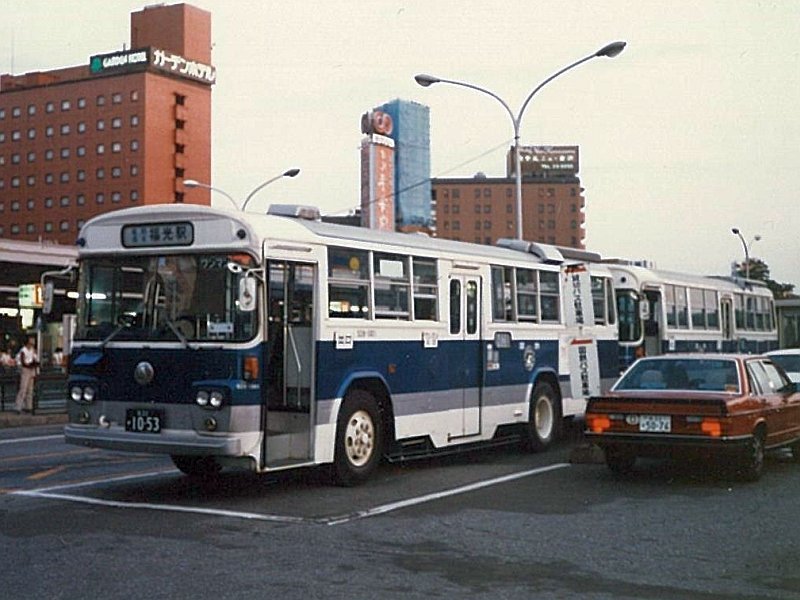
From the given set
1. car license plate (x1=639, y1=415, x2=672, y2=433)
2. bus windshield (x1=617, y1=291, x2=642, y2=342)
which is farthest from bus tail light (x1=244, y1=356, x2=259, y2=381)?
bus windshield (x1=617, y1=291, x2=642, y2=342)

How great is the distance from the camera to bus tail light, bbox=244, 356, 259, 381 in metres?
10.9

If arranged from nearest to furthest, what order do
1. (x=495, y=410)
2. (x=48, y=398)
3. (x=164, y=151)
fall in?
(x=495, y=410), (x=48, y=398), (x=164, y=151)

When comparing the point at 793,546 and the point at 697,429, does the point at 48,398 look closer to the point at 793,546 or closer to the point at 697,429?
the point at 697,429

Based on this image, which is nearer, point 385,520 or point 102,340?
point 385,520

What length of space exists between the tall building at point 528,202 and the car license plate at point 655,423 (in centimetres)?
16612

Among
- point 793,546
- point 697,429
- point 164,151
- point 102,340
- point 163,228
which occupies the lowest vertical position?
point 793,546

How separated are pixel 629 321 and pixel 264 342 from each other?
1376 centimetres

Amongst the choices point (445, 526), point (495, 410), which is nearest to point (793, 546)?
point (445, 526)

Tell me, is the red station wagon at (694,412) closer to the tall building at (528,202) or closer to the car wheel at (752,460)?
the car wheel at (752,460)

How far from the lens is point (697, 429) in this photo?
12031mm

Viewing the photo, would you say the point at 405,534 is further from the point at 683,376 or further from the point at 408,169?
the point at 408,169

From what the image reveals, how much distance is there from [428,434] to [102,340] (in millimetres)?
4232

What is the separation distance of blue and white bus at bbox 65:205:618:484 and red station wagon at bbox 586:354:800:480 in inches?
90.8

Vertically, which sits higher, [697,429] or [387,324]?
[387,324]
